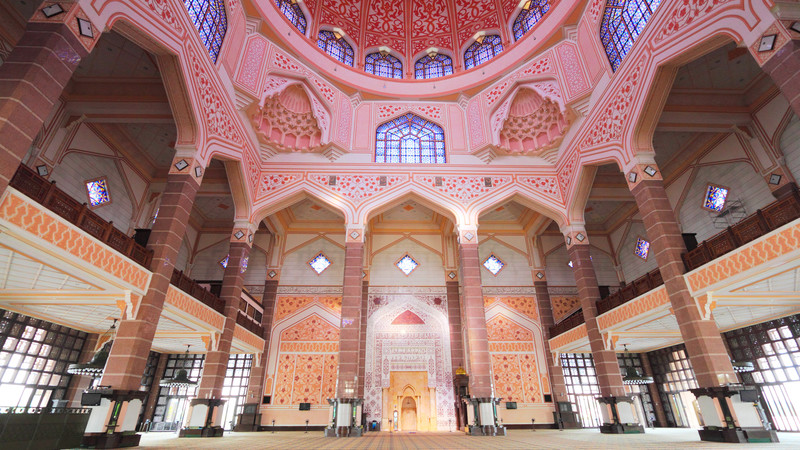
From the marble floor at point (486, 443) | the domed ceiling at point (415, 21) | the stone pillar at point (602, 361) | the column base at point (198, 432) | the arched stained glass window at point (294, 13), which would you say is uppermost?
the domed ceiling at point (415, 21)

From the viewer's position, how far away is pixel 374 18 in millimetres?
16578

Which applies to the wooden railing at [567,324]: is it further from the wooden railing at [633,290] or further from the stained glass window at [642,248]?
the stained glass window at [642,248]

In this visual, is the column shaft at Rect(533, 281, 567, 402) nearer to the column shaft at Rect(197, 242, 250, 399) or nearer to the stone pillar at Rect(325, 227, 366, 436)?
the stone pillar at Rect(325, 227, 366, 436)

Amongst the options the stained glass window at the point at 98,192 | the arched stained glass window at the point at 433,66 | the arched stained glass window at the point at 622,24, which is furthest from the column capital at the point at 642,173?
the stained glass window at the point at 98,192

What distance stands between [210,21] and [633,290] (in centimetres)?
1266

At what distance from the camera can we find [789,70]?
5312 millimetres

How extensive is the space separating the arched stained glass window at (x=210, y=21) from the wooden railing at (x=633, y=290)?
38.9 feet

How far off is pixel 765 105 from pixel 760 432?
8.43 metres

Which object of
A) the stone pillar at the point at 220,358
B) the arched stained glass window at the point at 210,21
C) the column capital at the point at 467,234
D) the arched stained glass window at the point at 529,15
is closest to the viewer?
the arched stained glass window at the point at 210,21

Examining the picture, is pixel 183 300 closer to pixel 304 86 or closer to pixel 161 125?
pixel 161 125

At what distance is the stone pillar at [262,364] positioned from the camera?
44.7 feet

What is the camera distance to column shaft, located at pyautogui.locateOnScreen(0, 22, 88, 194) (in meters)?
4.45

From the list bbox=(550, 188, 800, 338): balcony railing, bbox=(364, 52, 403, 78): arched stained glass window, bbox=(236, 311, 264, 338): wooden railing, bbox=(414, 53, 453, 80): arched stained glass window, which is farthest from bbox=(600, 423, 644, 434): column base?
bbox=(364, 52, 403, 78): arched stained glass window

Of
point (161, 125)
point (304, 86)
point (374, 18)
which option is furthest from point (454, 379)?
point (374, 18)
